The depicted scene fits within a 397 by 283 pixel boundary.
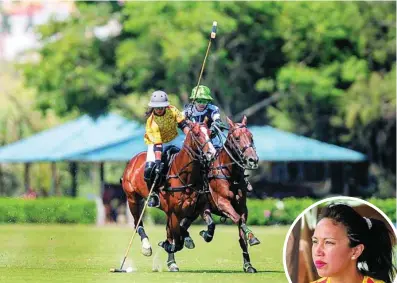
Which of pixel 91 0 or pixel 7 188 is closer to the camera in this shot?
pixel 91 0

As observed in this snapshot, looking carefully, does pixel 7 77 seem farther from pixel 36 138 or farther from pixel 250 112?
pixel 250 112

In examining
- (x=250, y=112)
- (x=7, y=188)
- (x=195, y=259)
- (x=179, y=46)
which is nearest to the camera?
(x=195, y=259)

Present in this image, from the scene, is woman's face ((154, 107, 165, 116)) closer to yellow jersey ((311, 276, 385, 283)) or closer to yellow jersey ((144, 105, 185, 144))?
yellow jersey ((144, 105, 185, 144))

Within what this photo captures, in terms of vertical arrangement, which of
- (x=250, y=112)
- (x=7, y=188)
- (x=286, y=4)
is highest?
(x=286, y=4)

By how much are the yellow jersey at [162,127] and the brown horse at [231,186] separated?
568mm

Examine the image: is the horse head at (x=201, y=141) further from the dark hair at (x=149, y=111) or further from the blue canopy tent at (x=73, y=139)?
the blue canopy tent at (x=73, y=139)

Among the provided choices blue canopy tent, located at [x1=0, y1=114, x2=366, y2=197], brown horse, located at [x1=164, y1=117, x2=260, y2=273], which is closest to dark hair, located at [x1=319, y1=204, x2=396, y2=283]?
brown horse, located at [x1=164, y1=117, x2=260, y2=273]

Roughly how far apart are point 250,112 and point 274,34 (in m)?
2.17

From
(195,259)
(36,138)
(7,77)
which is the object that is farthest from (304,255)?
(7,77)

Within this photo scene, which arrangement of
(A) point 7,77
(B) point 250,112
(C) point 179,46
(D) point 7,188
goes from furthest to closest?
1. (A) point 7,77
2. (D) point 7,188
3. (B) point 250,112
4. (C) point 179,46

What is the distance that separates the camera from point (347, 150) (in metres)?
34.5

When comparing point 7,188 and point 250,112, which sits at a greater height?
point 250,112

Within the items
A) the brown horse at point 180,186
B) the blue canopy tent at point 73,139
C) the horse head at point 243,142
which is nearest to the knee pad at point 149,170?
the brown horse at point 180,186

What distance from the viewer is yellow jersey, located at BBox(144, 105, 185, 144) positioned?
13.7 metres
